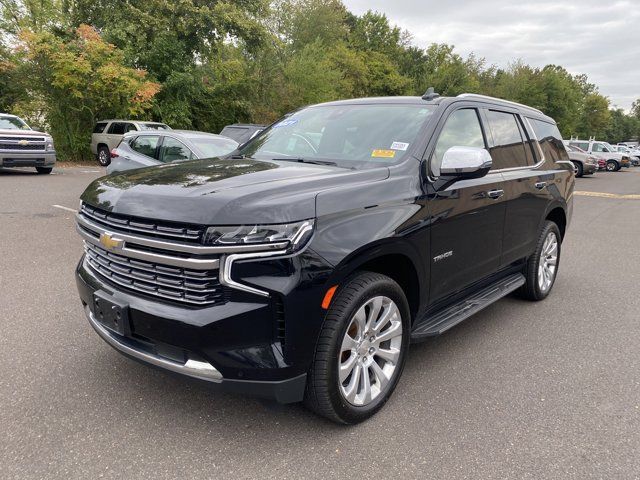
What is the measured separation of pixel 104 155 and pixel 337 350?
68.9 ft

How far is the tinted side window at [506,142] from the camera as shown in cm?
403

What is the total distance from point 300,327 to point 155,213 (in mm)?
888

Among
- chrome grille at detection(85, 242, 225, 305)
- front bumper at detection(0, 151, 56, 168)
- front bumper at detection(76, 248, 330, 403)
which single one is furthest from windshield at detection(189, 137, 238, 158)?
front bumper at detection(0, 151, 56, 168)

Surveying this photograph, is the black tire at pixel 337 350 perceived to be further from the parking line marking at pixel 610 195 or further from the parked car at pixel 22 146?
the parking line marking at pixel 610 195

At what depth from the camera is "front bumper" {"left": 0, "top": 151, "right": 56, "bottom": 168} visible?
14.0 m

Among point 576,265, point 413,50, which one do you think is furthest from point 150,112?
point 413,50

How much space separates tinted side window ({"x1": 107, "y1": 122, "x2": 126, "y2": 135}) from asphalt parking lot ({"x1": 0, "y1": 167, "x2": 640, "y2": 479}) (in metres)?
17.2

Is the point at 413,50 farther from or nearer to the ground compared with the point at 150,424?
farther from the ground

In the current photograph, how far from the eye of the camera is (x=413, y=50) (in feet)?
173

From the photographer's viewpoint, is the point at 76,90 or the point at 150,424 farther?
the point at 76,90

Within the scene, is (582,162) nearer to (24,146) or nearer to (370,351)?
(24,146)

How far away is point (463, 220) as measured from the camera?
337cm

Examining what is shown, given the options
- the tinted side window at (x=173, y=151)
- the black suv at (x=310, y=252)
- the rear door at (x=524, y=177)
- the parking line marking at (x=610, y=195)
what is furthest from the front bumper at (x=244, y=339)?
the parking line marking at (x=610, y=195)

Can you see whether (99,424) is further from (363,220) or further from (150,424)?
(363,220)
